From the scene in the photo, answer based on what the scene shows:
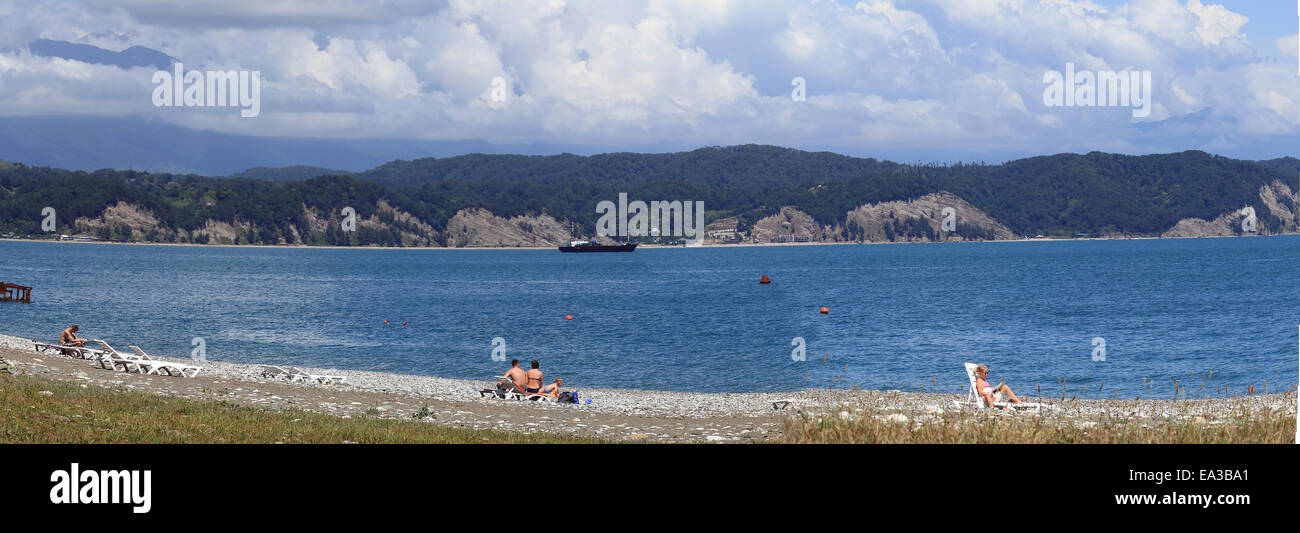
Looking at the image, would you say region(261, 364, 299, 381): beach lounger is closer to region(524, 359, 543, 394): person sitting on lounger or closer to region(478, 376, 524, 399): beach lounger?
region(478, 376, 524, 399): beach lounger

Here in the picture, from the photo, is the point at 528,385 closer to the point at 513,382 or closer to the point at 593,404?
the point at 513,382

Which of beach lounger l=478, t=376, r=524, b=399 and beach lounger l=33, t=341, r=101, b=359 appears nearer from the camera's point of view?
beach lounger l=478, t=376, r=524, b=399

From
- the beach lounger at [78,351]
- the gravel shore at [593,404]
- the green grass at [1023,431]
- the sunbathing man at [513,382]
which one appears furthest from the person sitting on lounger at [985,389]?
the beach lounger at [78,351]

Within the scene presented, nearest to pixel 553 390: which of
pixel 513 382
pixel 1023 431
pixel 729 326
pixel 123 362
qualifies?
pixel 513 382

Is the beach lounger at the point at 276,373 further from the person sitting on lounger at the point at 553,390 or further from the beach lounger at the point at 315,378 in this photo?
the person sitting on lounger at the point at 553,390

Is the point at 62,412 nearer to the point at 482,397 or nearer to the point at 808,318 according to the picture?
the point at 482,397

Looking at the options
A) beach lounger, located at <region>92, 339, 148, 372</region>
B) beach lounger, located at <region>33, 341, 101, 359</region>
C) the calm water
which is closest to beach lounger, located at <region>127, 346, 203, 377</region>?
beach lounger, located at <region>92, 339, 148, 372</region>
